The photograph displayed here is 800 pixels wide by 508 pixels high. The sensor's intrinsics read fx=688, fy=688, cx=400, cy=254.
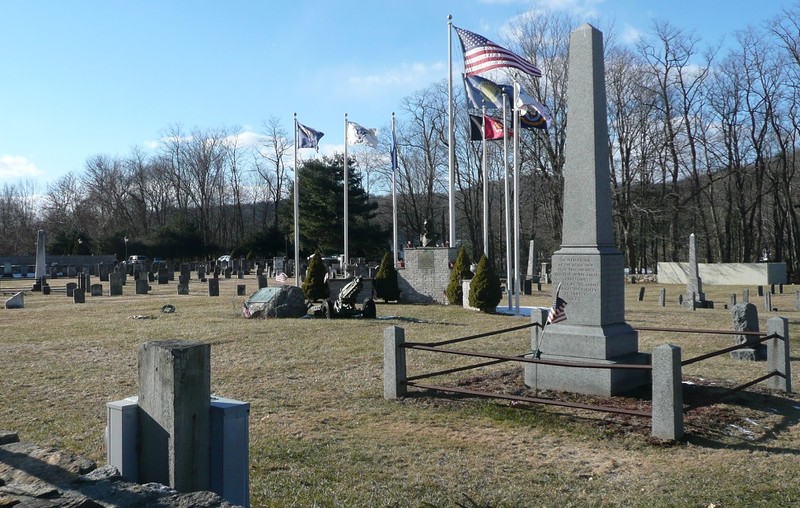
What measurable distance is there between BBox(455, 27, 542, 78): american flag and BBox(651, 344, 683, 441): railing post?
12585 millimetres

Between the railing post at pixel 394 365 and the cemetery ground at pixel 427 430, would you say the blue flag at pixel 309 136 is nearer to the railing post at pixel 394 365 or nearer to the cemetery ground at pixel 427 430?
the cemetery ground at pixel 427 430

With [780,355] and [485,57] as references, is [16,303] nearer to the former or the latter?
[485,57]

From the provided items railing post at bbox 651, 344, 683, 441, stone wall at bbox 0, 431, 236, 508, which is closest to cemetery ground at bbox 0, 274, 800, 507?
railing post at bbox 651, 344, 683, 441

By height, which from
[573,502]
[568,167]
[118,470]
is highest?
[568,167]

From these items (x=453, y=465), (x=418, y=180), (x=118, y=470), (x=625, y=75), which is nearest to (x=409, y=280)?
(x=453, y=465)

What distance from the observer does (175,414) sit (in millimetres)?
3703

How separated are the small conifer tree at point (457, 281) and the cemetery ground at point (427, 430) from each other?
8.22 meters

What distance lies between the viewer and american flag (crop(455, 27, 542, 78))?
1788cm

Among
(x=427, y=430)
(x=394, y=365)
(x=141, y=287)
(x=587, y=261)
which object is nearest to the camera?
(x=427, y=430)

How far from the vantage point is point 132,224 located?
76.8 m

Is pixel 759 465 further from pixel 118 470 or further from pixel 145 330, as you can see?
pixel 145 330

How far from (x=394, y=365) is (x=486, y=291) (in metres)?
11.8

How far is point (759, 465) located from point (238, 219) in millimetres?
78262

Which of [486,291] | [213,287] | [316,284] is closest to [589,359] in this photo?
[486,291]
